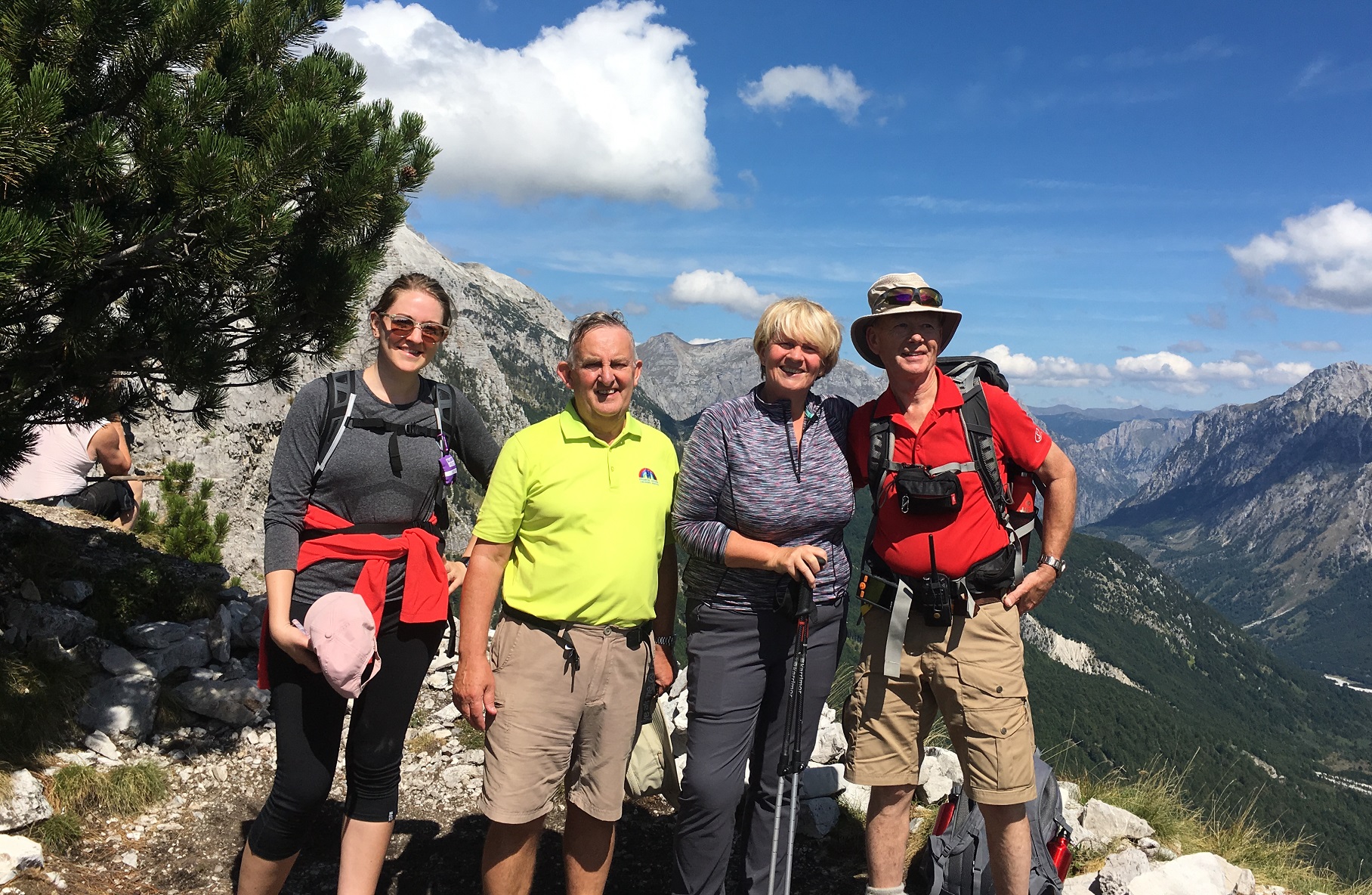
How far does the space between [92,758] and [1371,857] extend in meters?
166

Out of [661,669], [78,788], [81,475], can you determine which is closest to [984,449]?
[661,669]

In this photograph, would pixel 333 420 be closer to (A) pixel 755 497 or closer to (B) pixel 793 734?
Result: (A) pixel 755 497

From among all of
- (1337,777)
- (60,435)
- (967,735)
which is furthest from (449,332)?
(1337,777)

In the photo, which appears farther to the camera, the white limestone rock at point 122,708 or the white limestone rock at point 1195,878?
the white limestone rock at point 122,708

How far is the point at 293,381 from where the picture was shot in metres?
7.55

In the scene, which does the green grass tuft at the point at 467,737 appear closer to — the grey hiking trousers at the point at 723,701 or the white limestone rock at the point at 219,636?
the white limestone rock at the point at 219,636

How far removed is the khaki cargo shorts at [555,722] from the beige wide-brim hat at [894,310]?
2.21m

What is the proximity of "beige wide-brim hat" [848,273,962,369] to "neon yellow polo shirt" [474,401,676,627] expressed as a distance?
64.3 inches

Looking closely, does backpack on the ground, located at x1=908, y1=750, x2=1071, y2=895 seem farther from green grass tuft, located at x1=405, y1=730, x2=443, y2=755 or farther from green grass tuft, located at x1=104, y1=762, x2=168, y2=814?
green grass tuft, located at x1=104, y1=762, x2=168, y2=814

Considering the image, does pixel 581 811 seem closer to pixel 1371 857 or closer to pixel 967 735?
pixel 967 735

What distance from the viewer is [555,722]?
12.8ft

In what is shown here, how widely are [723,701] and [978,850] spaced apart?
2196 millimetres

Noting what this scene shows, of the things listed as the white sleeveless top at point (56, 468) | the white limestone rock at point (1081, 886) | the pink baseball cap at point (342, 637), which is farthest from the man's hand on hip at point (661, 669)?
the white sleeveless top at point (56, 468)

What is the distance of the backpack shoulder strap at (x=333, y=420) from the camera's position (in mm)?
3861
